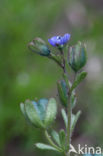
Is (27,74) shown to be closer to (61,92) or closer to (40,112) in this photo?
(40,112)

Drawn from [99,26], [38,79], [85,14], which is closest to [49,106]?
[38,79]

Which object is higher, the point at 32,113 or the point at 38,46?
the point at 38,46

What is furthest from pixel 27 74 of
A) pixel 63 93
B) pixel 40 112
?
pixel 63 93

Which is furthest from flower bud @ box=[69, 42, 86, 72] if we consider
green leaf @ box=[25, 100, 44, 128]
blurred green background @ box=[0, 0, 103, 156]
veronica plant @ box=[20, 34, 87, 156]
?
blurred green background @ box=[0, 0, 103, 156]

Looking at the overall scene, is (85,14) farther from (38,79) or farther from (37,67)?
(38,79)

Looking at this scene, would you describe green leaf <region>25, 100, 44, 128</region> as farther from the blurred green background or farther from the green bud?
the blurred green background

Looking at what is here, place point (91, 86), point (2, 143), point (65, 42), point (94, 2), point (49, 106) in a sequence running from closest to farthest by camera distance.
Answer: point (65, 42) → point (49, 106) → point (2, 143) → point (91, 86) → point (94, 2)
